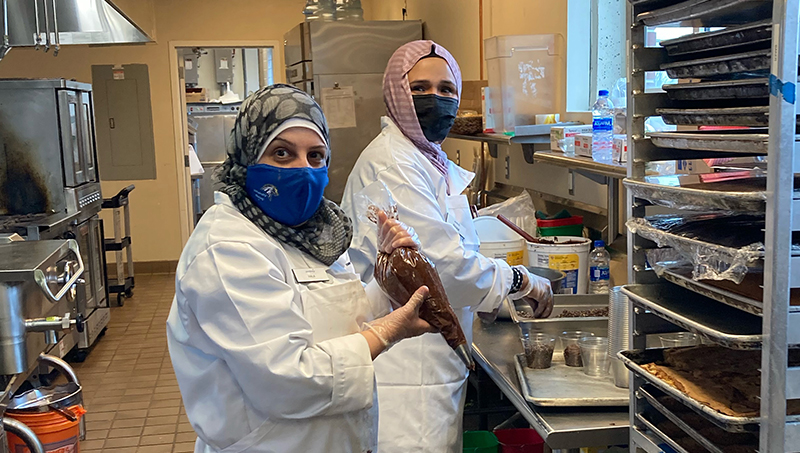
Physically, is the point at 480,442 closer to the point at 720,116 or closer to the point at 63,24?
the point at 720,116

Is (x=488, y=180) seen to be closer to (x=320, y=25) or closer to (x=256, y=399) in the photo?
(x=320, y=25)

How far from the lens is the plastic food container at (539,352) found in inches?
75.0

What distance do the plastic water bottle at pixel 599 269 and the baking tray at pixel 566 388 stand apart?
2.36 feet

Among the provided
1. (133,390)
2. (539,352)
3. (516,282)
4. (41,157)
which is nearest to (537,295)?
(516,282)

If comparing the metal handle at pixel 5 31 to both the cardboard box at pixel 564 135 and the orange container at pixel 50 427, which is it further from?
the cardboard box at pixel 564 135

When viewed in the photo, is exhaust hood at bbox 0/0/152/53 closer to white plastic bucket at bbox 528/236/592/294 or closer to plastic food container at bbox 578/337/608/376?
white plastic bucket at bbox 528/236/592/294

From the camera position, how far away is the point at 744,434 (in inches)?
44.9

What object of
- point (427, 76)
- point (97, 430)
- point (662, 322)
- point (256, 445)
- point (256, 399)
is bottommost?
point (97, 430)

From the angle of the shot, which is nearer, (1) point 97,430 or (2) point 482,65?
(1) point 97,430

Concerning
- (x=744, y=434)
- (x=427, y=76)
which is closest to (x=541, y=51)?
(x=427, y=76)

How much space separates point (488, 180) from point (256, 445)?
2893 mm

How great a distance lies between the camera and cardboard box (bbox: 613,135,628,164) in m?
2.19

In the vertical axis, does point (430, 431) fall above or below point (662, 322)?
below

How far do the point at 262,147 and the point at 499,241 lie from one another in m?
1.56
